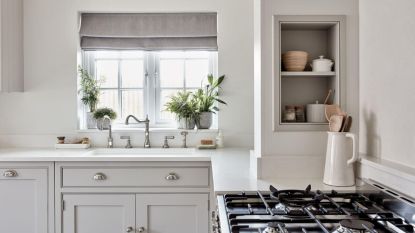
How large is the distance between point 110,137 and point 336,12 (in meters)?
2.01

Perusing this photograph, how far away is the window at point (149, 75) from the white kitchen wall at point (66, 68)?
0.22m

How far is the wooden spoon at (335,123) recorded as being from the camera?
5.19 feet

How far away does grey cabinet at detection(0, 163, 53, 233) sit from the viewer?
2408 mm

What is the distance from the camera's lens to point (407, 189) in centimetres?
117

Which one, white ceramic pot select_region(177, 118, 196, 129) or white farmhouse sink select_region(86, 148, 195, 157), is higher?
white ceramic pot select_region(177, 118, 196, 129)

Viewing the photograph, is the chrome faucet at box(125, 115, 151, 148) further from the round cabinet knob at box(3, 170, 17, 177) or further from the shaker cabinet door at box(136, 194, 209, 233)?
the round cabinet knob at box(3, 170, 17, 177)

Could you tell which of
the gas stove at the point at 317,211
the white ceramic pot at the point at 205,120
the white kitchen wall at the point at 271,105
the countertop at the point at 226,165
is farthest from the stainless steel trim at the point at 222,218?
the white ceramic pot at the point at 205,120

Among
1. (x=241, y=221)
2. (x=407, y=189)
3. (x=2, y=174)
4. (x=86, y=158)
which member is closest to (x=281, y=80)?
(x=407, y=189)

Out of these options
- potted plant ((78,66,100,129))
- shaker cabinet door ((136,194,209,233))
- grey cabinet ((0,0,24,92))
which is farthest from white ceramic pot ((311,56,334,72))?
grey cabinet ((0,0,24,92))

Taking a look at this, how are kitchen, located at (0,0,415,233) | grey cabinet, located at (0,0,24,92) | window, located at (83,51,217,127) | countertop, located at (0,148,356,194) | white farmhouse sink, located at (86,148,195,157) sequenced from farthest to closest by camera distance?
window, located at (83,51,217,127) < white farmhouse sink, located at (86,148,195,157) < grey cabinet, located at (0,0,24,92) < countertop, located at (0,148,356,194) < kitchen, located at (0,0,415,233)

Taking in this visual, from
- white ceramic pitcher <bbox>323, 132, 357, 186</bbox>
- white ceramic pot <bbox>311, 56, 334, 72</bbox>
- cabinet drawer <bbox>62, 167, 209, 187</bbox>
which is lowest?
cabinet drawer <bbox>62, 167, 209, 187</bbox>

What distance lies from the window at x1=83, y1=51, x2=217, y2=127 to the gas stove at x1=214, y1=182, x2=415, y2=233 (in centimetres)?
190

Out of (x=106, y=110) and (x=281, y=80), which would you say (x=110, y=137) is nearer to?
(x=106, y=110)

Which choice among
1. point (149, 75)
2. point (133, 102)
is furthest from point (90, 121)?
point (149, 75)
